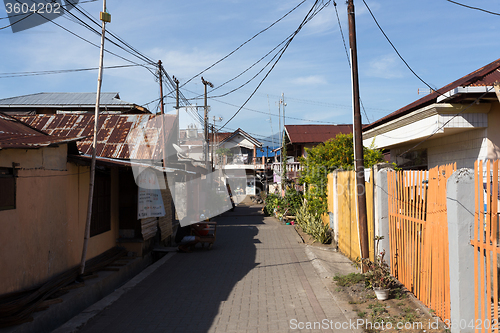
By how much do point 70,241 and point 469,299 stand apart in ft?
22.0

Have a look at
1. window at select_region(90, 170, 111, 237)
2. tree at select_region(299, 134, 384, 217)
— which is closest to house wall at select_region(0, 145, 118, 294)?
window at select_region(90, 170, 111, 237)

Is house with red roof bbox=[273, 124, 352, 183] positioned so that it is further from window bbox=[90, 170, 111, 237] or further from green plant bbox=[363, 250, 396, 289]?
green plant bbox=[363, 250, 396, 289]

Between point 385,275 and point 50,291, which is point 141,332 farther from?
point 385,275

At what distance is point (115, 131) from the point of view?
13219 millimetres

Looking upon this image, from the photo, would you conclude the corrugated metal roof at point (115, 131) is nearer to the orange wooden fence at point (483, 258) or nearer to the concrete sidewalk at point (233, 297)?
the concrete sidewalk at point (233, 297)

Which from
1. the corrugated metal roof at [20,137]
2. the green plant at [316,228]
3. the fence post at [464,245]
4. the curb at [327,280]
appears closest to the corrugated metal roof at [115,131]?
the corrugated metal roof at [20,137]

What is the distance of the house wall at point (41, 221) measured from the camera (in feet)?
18.1

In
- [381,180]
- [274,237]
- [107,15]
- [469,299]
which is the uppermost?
[107,15]

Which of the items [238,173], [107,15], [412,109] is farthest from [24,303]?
[238,173]

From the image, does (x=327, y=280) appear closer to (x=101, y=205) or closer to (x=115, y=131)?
(x=101, y=205)

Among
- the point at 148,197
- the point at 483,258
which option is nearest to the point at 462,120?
the point at 483,258

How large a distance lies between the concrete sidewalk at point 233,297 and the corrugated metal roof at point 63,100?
1724 cm

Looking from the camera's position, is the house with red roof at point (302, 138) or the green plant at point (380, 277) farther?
the house with red roof at point (302, 138)

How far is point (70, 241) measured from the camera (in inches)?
294
